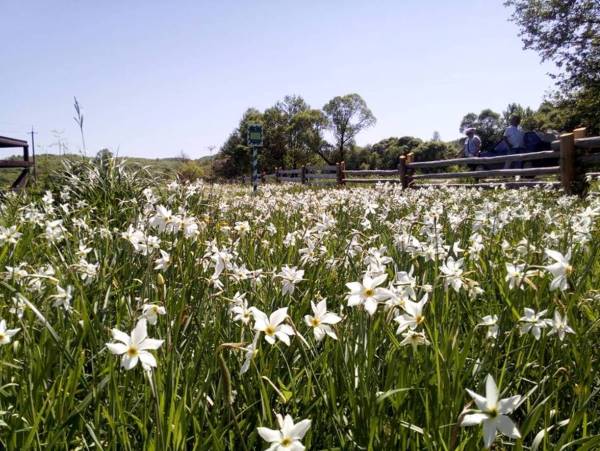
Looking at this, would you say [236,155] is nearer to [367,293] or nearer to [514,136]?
[514,136]

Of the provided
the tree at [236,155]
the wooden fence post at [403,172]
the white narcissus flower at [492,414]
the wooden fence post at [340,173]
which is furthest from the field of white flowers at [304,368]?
the tree at [236,155]

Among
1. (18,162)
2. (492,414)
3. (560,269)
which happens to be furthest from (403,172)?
(492,414)

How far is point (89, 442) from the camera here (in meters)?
1.48

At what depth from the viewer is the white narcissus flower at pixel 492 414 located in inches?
33.7

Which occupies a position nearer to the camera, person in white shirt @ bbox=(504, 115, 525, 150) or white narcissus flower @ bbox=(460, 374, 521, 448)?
white narcissus flower @ bbox=(460, 374, 521, 448)

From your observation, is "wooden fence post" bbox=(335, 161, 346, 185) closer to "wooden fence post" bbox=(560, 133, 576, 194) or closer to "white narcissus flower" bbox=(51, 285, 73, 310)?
"wooden fence post" bbox=(560, 133, 576, 194)

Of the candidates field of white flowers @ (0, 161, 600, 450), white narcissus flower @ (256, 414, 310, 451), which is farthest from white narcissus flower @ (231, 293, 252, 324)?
white narcissus flower @ (256, 414, 310, 451)

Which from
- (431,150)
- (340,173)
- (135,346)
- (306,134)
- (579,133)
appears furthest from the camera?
(431,150)

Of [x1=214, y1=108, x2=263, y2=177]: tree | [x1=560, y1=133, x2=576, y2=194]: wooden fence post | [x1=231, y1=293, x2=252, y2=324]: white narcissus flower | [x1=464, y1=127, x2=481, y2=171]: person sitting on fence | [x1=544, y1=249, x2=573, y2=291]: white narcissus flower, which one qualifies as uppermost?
[x1=214, y1=108, x2=263, y2=177]: tree

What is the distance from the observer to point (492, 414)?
881 mm

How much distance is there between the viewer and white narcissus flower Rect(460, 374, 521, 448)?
0.86 metres

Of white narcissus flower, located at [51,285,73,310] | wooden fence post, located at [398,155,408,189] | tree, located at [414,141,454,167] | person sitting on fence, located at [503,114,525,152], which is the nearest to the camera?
white narcissus flower, located at [51,285,73,310]

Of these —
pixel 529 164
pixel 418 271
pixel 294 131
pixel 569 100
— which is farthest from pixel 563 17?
pixel 418 271

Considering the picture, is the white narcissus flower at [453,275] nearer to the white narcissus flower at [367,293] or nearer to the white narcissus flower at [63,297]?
the white narcissus flower at [367,293]
